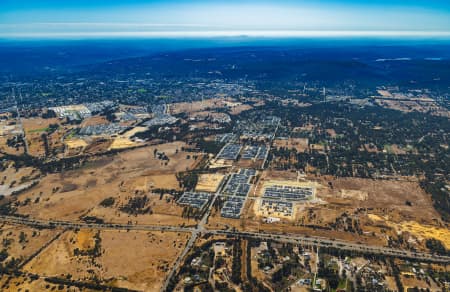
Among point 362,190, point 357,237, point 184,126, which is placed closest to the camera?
point 357,237

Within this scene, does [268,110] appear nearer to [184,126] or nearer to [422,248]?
[184,126]

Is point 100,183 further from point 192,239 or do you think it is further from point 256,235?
point 256,235

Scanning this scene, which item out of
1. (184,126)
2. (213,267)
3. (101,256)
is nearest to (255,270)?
(213,267)

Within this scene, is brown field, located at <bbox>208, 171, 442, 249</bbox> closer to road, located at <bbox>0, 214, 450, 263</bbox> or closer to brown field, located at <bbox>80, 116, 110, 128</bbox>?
road, located at <bbox>0, 214, 450, 263</bbox>

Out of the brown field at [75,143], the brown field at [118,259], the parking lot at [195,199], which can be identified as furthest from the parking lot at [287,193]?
the brown field at [75,143]

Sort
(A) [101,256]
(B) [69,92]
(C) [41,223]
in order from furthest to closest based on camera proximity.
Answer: (B) [69,92]
(C) [41,223]
(A) [101,256]

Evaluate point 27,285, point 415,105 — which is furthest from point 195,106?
point 27,285
